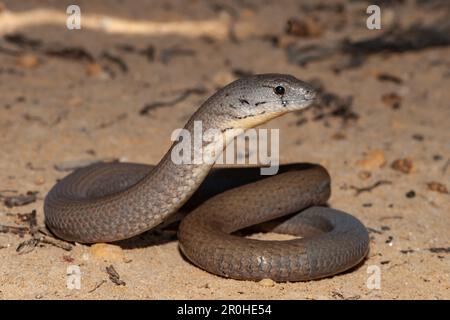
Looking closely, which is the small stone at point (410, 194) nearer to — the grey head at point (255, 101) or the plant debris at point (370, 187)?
the plant debris at point (370, 187)

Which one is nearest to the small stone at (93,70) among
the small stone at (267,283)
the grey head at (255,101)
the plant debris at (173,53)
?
the plant debris at (173,53)

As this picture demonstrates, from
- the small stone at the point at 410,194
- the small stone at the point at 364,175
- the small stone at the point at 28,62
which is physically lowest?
the small stone at the point at 410,194

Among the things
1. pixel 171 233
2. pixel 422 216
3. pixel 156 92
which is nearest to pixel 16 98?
pixel 156 92

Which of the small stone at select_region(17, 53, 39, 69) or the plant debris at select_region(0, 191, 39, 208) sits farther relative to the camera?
the small stone at select_region(17, 53, 39, 69)

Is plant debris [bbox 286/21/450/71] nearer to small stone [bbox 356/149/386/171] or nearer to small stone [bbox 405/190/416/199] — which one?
small stone [bbox 356/149/386/171]

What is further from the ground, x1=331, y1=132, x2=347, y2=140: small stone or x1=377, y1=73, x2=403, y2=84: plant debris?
x1=377, y1=73, x2=403, y2=84: plant debris

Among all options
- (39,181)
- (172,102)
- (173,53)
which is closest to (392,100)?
(172,102)

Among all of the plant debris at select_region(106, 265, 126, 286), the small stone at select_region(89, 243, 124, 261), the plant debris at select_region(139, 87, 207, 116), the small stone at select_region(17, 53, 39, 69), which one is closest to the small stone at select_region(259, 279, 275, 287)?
the plant debris at select_region(106, 265, 126, 286)
